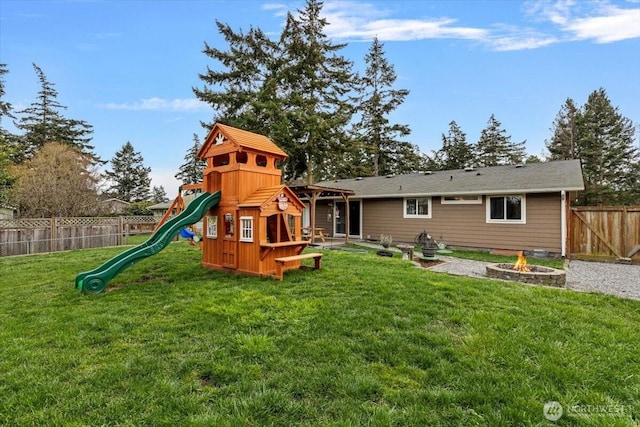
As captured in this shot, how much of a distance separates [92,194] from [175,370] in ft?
68.5

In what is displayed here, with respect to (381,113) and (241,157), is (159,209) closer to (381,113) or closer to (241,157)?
(381,113)

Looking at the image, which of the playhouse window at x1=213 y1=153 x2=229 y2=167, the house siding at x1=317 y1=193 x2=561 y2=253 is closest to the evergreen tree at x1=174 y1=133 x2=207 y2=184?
the house siding at x1=317 y1=193 x2=561 y2=253

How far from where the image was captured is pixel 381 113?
27469 millimetres

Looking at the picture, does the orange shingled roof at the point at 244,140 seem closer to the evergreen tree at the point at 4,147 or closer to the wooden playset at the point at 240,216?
Result: the wooden playset at the point at 240,216

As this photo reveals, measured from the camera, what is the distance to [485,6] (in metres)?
9.09

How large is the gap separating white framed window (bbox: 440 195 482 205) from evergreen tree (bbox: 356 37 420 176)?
15.3 metres

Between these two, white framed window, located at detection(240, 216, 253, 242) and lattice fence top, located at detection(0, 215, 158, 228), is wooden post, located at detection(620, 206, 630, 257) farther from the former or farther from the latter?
lattice fence top, located at detection(0, 215, 158, 228)

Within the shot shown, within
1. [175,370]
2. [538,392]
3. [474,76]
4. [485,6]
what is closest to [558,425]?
[538,392]

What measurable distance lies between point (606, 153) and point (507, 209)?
68.7ft

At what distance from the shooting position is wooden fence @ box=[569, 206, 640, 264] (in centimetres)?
956

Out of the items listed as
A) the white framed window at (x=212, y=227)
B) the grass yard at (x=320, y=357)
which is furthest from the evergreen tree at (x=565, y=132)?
the white framed window at (x=212, y=227)

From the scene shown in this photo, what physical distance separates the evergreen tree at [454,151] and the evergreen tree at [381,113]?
5639 millimetres

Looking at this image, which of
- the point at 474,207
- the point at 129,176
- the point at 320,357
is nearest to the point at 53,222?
the point at 320,357

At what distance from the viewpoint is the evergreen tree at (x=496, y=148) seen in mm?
31438
